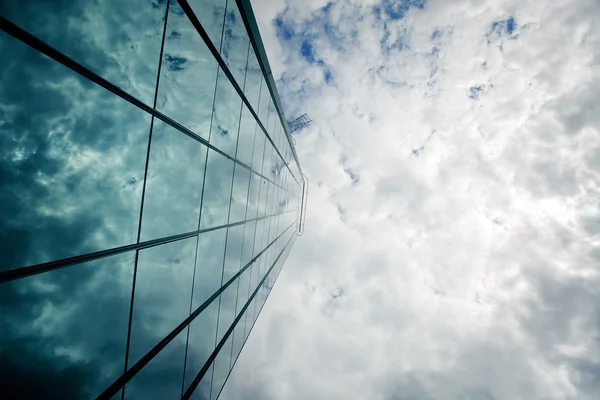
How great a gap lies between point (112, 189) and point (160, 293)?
3228mm

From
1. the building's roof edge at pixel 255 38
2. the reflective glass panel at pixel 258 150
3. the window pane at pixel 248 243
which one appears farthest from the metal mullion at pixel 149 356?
the building's roof edge at pixel 255 38

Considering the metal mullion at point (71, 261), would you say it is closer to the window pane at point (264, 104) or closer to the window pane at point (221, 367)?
the window pane at point (221, 367)

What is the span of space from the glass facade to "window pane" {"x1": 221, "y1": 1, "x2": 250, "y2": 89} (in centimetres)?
9

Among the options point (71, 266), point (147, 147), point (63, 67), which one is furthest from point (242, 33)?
point (71, 266)

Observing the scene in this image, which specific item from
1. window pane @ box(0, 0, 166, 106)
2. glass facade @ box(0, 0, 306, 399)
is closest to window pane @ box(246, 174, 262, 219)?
glass facade @ box(0, 0, 306, 399)

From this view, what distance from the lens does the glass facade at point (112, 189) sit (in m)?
3.63

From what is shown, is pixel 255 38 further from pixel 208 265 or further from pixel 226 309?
pixel 226 309

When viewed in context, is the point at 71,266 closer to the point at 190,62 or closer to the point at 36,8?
the point at 36,8

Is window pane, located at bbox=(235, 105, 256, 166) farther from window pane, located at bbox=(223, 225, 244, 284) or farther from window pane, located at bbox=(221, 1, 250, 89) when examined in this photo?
window pane, located at bbox=(223, 225, 244, 284)

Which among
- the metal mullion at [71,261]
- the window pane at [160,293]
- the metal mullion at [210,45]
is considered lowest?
the window pane at [160,293]

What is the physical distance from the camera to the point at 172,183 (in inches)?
279

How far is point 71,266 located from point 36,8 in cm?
353

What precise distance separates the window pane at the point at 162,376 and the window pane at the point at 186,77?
595 centimetres

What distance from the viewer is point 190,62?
741 centimetres
